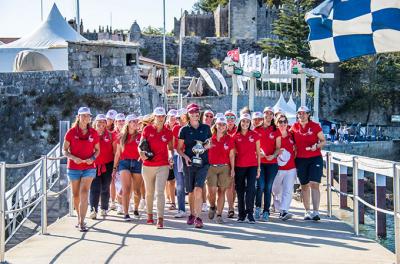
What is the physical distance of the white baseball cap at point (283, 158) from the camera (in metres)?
11.0

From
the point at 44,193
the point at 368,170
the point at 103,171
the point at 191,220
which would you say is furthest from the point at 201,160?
the point at 368,170

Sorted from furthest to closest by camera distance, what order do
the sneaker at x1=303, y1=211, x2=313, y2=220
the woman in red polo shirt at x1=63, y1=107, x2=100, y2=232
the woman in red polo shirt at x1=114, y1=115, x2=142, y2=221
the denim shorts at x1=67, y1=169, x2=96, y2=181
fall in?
the woman in red polo shirt at x1=114, y1=115, x2=142, y2=221
the sneaker at x1=303, y1=211, x2=313, y2=220
the denim shorts at x1=67, y1=169, x2=96, y2=181
the woman in red polo shirt at x1=63, y1=107, x2=100, y2=232

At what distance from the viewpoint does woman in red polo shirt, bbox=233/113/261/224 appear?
10531 mm

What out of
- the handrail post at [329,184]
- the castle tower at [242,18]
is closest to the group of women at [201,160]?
the handrail post at [329,184]

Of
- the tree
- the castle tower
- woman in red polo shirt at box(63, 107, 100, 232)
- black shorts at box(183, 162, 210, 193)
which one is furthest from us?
the castle tower

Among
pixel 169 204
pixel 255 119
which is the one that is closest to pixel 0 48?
pixel 169 204

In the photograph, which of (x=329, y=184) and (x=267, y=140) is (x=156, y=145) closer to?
(x=267, y=140)

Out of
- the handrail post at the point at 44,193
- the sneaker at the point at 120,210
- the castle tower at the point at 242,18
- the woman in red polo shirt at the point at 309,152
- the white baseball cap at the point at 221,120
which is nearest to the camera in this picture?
the handrail post at the point at 44,193

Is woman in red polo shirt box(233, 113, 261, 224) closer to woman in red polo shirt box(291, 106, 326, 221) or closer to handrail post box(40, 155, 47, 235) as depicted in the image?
woman in red polo shirt box(291, 106, 326, 221)

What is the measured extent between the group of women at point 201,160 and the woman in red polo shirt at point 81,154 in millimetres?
14

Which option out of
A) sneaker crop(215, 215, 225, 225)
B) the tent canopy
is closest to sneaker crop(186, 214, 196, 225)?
sneaker crop(215, 215, 225, 225)

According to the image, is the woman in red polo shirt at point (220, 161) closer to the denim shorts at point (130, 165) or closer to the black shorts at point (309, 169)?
the black shorts at point (309, 169)

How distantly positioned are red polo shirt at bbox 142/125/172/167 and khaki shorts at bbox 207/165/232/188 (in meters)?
0.81

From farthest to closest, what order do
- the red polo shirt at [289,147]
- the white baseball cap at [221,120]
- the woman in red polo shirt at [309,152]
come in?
1. the red polo shirt at [289,147]
2. the woman in red polo shirt at [309,152]
3. the white baseball cap at [221,120]
